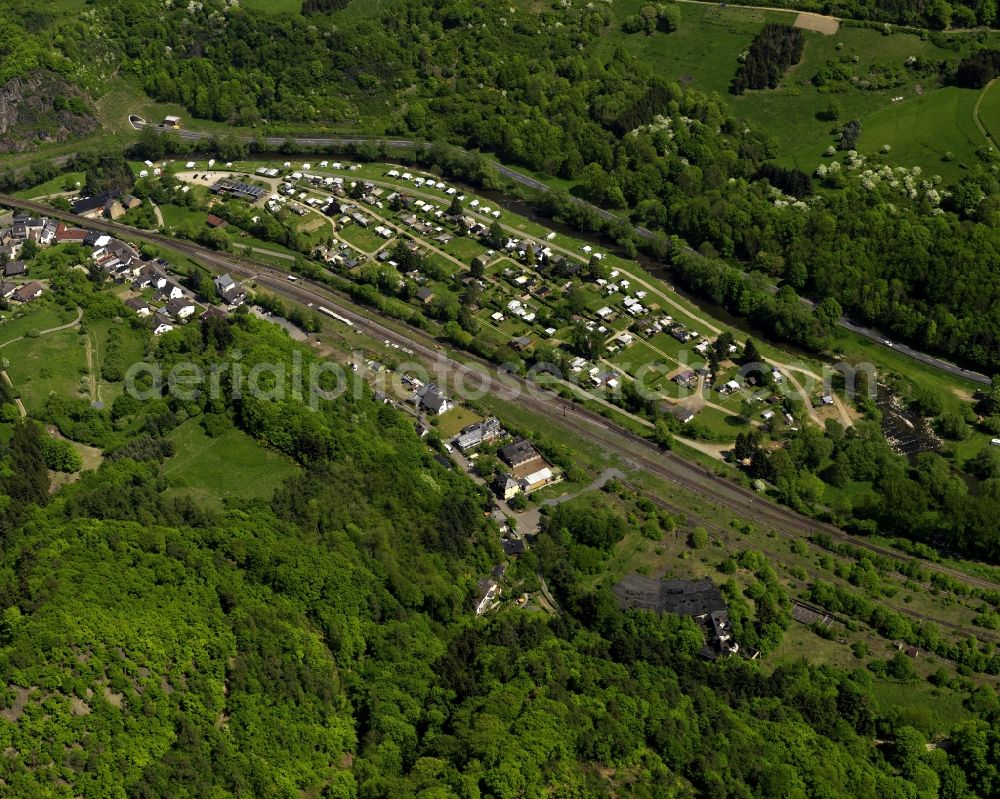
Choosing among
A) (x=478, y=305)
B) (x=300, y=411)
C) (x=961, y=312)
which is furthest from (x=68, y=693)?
(x=961, y=312)

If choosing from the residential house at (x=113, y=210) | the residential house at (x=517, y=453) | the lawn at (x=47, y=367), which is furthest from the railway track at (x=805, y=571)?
the residential house at (x=113, y=210)

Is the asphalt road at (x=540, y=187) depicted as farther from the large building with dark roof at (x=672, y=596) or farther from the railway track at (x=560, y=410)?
the large building with dark roof at (x=672, y=596)

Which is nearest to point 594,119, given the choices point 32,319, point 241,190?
point 241,190

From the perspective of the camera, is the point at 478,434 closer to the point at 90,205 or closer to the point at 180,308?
the point at 180,308

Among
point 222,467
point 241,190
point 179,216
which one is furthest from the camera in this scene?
point 241,190

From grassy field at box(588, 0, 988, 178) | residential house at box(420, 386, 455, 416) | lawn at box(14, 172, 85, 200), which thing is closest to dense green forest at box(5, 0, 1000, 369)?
grassy field at box(588, 0, 988, 178)

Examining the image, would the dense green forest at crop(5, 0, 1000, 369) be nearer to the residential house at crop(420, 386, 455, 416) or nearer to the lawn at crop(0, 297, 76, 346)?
the residential house at crop(420, 386, 455, 416)
